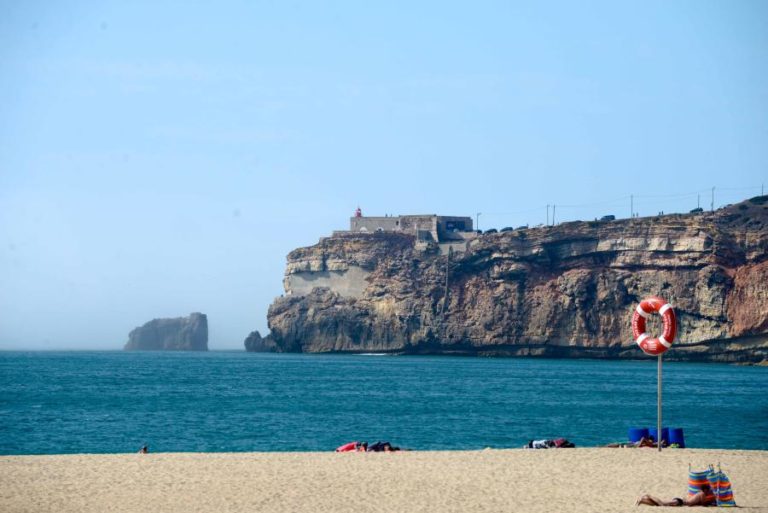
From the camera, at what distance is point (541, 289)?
9956 centimetres

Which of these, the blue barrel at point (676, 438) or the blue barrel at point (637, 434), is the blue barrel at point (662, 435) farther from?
the blue barrel at point (637, 434)

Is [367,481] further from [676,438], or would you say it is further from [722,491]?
[676,438]

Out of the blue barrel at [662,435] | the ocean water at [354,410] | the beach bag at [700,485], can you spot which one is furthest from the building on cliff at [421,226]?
the beach bag at [700,485]

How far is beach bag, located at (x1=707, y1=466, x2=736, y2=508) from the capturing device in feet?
56.8

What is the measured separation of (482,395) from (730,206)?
192 ft

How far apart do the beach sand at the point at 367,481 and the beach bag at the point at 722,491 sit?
302 mm

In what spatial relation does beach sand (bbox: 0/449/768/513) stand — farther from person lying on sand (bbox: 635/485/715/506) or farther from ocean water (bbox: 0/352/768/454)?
ocean water (bbox: 0/352/768/454)

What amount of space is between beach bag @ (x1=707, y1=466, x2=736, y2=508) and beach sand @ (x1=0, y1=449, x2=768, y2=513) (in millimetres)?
302

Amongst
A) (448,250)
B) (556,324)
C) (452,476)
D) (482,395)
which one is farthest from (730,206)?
(452,476)

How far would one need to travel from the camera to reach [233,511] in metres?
16.7

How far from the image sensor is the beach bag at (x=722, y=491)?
17.3m

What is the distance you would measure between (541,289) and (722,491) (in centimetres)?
8275

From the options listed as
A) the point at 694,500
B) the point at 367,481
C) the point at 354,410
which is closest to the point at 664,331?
the point at 694,500

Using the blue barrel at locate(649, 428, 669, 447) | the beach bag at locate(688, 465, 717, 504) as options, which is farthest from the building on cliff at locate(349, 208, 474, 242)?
the beach bag at locate(688, 465, 717, 504)
